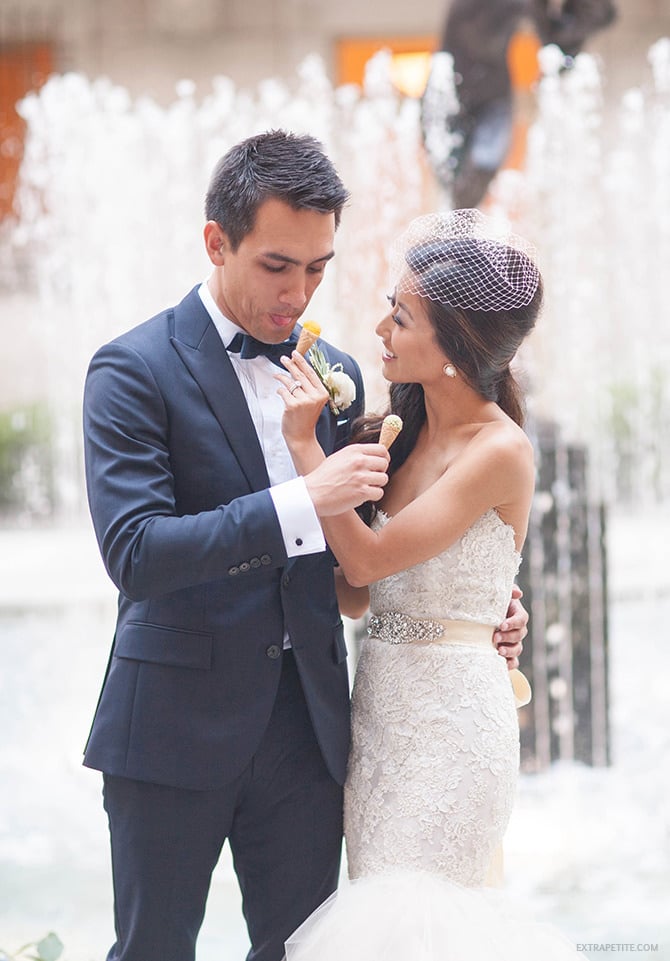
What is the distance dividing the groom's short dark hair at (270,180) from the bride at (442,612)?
255 mm

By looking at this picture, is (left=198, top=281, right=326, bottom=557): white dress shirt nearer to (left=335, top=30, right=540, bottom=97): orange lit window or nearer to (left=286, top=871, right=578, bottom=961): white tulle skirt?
(left=286, top=871, right=578, bottom=961): white tulle skirt

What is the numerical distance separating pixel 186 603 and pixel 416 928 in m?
0.67

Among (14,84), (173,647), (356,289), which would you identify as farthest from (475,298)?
(14,84)

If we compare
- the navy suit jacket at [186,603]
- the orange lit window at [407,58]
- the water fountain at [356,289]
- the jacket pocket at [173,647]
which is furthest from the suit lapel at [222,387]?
the orange lit window at [407,58]

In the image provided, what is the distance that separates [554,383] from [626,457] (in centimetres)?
202

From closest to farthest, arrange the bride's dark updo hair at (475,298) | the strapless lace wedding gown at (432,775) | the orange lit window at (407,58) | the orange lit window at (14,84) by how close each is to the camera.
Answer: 1. the strapless lace wedding gown at (432,775)
2. the bride's dark updo hair at (475,298)
3. the orange lit window at (407,58)
4. the orange lit window at (14,84)

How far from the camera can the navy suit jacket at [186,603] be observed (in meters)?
1.95

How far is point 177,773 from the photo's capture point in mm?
1997

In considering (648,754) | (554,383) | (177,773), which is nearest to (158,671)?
(177,773)

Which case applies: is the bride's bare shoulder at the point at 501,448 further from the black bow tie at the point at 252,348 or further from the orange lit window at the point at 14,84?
the orange lit window at the point at 14,84

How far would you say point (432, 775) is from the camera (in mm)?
2125

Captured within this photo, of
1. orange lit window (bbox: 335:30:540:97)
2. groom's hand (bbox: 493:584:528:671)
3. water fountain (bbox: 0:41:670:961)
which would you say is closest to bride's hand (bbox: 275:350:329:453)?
groom's hand (bbox: 493:584:528:671)

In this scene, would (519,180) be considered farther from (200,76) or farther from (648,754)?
(200,76)

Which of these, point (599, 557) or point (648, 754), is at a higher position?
point (599, 557)
